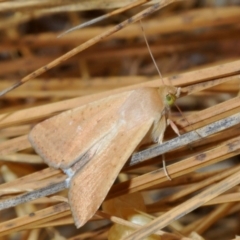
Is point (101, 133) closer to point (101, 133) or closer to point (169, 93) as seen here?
point (101, 133)

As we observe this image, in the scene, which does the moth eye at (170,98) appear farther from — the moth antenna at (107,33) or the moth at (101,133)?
the moth antenna at (107,33)

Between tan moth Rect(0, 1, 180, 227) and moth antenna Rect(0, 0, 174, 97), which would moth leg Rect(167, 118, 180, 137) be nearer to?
tan moth Rect(0, 1, 180, 227)

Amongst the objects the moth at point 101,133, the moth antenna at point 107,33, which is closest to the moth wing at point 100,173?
the moth at point 101,133

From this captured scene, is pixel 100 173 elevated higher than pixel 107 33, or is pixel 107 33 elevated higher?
pixel 107 33

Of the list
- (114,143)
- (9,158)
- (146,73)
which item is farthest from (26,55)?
(114,143)

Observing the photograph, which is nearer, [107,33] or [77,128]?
[107,33]

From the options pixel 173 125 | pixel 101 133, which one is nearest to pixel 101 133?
pixel 101 133
